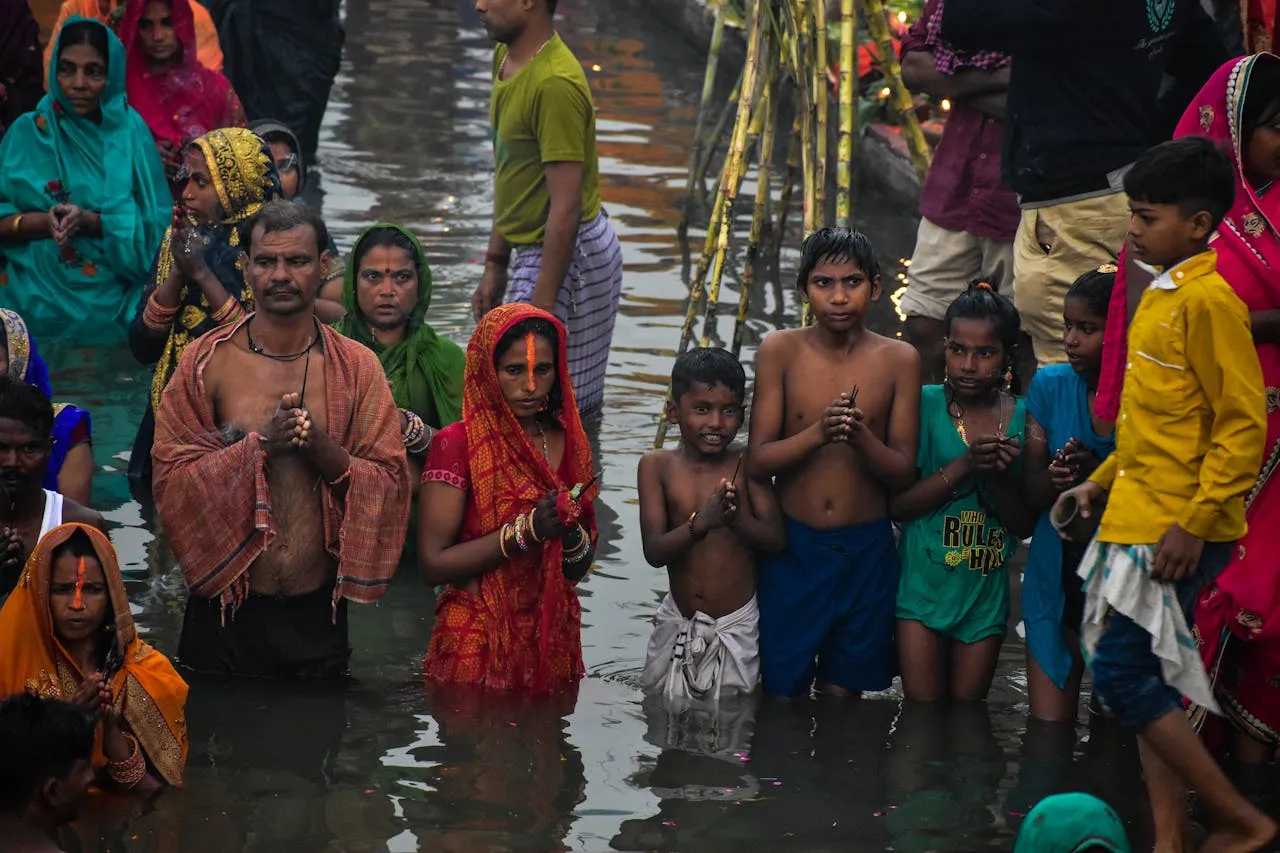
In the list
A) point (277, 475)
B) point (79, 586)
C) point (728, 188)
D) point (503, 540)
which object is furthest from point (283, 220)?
point (728, 188)

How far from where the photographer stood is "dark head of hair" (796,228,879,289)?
210 inches

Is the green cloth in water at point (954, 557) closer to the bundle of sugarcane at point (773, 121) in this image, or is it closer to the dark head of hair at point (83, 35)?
the bundle of sugarcane at point (773, 121)

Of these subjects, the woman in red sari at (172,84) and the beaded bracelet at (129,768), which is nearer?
the beaded bracelet at (129,768)

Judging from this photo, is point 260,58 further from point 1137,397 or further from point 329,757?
point 1137,397

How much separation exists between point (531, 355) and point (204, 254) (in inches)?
70.9

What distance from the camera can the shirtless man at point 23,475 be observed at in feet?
16.9

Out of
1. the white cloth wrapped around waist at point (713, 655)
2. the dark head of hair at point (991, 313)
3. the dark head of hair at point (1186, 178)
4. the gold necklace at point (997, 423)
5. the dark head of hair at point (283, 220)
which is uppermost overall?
the dark head of hair at point (1186, 178)

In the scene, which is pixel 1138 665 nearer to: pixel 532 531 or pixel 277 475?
pixel 532 531

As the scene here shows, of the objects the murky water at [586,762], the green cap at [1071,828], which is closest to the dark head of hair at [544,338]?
the murky water at [586,762]

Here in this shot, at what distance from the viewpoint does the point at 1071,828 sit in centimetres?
405

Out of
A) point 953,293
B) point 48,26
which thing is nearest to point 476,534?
point 953,293

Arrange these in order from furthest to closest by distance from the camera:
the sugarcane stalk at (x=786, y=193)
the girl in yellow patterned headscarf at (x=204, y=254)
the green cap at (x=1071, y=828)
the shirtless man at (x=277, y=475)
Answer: the sugarcane stalk at (x=786, y=193) < the girl in yellow patterned headscarf at (x=204, y=254) < the shirtless man at (x=277, y=475) < the green cap at (x=1071, y=828)

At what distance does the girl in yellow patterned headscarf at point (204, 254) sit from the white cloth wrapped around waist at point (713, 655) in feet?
6.43

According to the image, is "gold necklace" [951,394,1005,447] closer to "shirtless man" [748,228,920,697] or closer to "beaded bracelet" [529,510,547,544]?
"shirtless man" [748,228,920,697]
